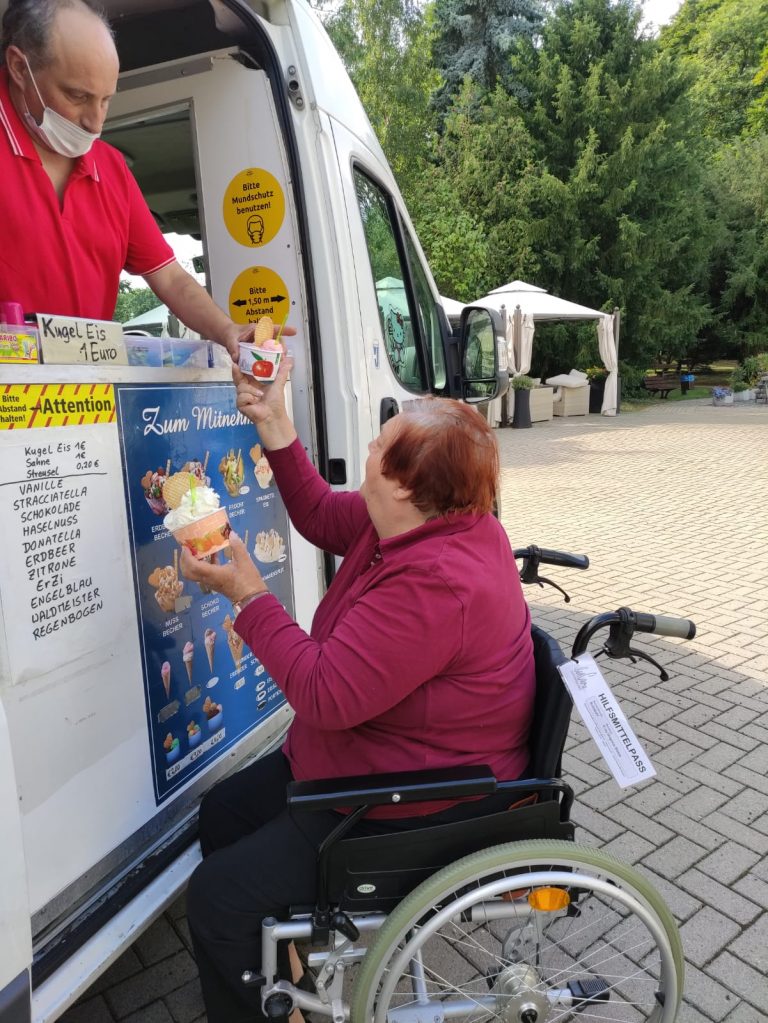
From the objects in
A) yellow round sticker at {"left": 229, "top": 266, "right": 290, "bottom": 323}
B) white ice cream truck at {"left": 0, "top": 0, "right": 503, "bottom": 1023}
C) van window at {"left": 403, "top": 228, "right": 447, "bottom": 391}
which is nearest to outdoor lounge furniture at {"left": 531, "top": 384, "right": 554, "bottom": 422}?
van window at {"left": 403, "top": 228, "right": 447, "bottom": 391}

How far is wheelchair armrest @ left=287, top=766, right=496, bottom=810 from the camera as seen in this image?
58.0 inches

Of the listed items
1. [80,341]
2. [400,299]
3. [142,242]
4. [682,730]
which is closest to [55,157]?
[142,242]

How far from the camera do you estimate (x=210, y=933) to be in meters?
1.61

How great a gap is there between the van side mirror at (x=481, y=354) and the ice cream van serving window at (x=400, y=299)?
0.41ft

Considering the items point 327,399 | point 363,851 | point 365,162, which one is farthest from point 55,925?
point 365,162

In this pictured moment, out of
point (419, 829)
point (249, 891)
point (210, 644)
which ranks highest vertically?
point (210, 644)

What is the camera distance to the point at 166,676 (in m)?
1.85

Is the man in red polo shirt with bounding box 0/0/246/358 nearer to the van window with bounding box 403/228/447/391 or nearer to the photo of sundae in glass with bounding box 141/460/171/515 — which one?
the photo of sundae in glass with bounding box 141/460/171/515

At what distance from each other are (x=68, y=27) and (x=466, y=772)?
1.83 m

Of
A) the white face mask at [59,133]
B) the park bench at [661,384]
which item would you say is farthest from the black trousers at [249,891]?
the park bench at [661,384]

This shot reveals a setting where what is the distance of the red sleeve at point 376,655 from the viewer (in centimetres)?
147

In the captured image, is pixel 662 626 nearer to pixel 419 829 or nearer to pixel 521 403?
pixel 419 829

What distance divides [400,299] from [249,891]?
2.37m

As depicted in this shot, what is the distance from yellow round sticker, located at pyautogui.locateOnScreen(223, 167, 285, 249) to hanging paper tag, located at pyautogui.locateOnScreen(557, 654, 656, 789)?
1.64m
